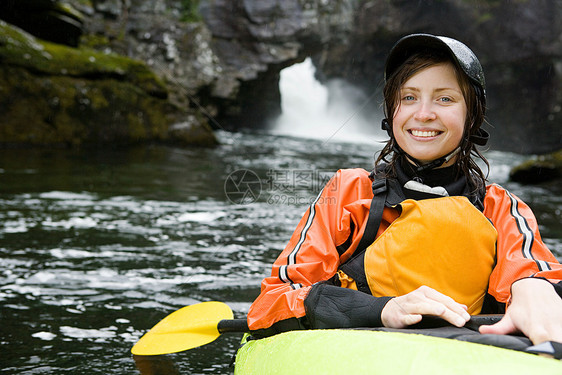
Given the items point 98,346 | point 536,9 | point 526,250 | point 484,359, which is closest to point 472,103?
point 526,250

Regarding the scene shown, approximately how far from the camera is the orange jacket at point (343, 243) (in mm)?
1277

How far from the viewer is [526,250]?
50.1 inches

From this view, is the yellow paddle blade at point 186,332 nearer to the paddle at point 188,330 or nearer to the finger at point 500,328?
the paddle at point 188,330

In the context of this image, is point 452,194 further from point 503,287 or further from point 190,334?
point 190,334

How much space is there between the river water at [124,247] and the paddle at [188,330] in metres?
0.07

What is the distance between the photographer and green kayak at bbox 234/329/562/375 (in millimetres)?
868

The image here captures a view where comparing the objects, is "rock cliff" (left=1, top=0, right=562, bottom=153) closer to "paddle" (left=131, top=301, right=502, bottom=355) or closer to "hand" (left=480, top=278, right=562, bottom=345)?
"paddle" (left=131, top=301, right=502, bottom=355)

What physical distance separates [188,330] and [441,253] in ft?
3.57

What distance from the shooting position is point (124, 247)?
3.30m

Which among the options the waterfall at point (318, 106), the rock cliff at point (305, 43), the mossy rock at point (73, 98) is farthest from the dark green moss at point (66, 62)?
the waterfall at point (318, 106)

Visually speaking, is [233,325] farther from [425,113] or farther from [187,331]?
[425,113]

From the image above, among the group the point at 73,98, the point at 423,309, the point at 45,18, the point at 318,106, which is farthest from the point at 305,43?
the point at 423,309

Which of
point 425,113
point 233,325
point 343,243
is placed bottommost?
point 233,325

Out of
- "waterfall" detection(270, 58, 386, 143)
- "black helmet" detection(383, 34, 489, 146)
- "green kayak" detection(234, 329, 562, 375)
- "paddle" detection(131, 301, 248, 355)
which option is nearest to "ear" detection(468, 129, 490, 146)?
"black helmet" detection(383, 34, 489, 146)
